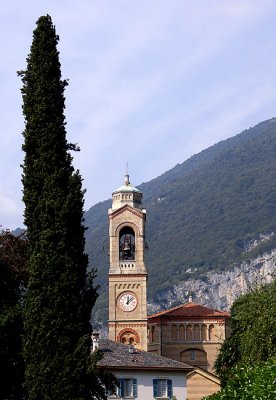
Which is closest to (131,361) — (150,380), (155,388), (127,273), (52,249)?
(150,380)

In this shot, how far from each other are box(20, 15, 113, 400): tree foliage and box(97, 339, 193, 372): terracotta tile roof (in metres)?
24.3

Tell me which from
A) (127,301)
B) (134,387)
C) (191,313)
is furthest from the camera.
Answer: (191,313)

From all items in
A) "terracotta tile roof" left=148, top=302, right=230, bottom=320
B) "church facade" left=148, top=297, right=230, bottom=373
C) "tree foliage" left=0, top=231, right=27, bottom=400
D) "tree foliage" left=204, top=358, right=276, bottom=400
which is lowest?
"tree foliage" left=204, top=358, right=276, bottom=400

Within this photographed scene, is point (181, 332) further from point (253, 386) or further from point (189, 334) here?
point (253, 386)

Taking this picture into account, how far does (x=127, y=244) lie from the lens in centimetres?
8769

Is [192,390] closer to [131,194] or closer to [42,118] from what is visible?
[131,194]

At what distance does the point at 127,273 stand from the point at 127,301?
2445mm

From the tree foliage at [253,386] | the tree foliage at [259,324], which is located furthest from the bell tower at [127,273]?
the tree foliage at [253,386]

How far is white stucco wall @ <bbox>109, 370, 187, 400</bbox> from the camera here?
57438 millimetres

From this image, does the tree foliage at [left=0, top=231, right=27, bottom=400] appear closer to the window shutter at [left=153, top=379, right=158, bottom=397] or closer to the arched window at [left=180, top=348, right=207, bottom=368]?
the window shutter at [left=153, top=379, right=158, bottom=397]

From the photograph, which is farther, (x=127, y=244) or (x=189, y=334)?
(x=127, y=244)

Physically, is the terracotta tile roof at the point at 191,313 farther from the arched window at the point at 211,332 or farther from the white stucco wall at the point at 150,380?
the white stucco wall at the point at 150,380

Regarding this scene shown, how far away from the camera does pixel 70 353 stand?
31.5 meters

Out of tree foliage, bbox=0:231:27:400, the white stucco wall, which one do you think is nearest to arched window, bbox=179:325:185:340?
the white stucco wall
